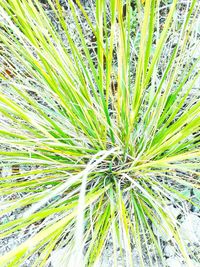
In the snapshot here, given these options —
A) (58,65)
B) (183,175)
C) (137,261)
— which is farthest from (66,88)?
(137,261)

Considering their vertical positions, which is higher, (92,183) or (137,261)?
(92,183)

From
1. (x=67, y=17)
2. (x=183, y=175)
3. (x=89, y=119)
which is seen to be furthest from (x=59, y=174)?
(x=67, y=17)

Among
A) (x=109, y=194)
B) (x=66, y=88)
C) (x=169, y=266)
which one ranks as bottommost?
(x=169, y=266)

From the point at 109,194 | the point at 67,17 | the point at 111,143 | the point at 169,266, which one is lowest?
the point at 169,266

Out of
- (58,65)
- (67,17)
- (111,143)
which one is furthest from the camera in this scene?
(67,17)

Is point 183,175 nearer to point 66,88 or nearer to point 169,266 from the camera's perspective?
point 169,266

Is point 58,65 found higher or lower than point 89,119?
higher

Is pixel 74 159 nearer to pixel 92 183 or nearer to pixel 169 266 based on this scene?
pixel 92 183

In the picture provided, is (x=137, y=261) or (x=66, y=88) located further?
(x=137, y=261)

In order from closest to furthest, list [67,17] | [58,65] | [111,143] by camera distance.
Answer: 1. [58,65]
2. [111,143]
3. [67,17]
